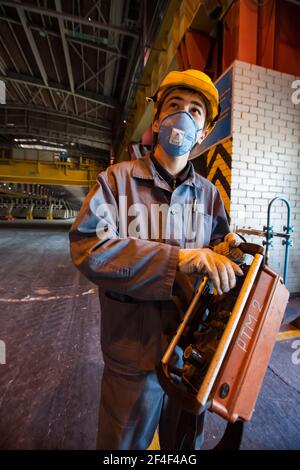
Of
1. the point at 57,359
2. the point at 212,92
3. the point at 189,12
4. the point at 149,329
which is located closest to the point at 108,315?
the point at 149,329

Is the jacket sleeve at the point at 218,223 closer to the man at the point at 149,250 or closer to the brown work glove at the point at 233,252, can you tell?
the man at the point at 149,250

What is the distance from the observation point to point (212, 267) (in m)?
0.71

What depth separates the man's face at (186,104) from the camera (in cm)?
111

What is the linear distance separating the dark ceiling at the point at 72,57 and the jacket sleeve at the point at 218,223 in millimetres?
4153

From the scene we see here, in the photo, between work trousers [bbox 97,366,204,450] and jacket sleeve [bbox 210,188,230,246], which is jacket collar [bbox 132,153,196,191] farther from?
work trousers [bbox 97,366,204,450]

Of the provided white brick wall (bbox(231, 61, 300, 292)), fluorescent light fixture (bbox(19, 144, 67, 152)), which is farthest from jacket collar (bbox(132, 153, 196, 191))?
fluorescent light fixture (bbox(19, 144, 67, 152))

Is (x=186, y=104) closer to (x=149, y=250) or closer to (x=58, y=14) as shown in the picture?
(x=149, y=250)

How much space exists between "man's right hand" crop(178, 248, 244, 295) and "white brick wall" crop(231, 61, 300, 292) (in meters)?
2.52

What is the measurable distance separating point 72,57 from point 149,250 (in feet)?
22.7

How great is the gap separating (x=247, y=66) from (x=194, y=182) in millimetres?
2916

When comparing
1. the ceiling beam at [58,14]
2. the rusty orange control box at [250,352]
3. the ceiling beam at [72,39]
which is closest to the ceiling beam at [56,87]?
the ceiling beam at [72,39]

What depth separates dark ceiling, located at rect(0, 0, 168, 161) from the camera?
4094mm

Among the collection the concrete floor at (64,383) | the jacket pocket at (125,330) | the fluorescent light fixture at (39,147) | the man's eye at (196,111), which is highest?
the fluorescent light fixture at (39,147)

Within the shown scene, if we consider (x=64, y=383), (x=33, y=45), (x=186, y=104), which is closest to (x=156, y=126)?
(x=186, y=104)
